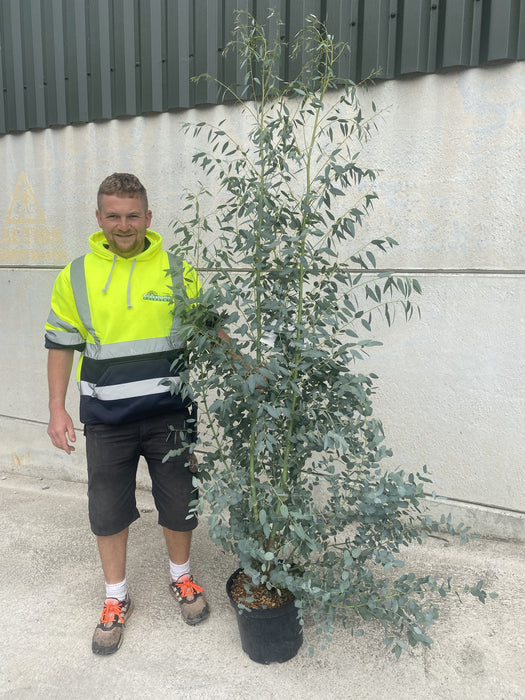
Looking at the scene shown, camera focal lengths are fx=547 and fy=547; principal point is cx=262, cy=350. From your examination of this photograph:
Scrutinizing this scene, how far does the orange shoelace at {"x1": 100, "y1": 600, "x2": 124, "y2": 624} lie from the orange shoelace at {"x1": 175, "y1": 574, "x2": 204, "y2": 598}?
30 cm

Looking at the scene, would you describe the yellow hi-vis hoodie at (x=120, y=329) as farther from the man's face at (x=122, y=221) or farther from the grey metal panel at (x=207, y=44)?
the grey metal panel at (x=207, y=44)

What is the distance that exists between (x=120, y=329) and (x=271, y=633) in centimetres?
144

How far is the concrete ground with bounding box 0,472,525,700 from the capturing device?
7.31 feet

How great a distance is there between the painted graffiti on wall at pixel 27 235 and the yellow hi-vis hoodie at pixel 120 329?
1.92 m

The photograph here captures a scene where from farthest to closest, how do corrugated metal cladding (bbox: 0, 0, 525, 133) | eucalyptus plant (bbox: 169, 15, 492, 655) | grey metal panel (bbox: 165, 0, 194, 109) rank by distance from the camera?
grey metal panel (bbox: 165, 0, 194, 109)
corrugated metal cladding (bbox: 0, 0, 525, 133)
eucalyptus plant (bbox: 169, 15, 492, 655)

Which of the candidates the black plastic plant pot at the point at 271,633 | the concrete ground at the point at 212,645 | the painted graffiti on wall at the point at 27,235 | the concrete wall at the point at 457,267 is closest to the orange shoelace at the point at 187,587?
the concrete ground at the point at 212,645

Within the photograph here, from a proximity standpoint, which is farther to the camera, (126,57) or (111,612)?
(126,57)

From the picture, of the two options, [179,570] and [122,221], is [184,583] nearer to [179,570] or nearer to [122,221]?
[179,570]

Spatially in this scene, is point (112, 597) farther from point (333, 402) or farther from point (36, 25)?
point (36, 25)

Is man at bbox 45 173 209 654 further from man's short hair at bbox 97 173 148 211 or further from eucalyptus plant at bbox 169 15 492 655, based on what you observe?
eucalyptus plant at bbox 169 15 492 655

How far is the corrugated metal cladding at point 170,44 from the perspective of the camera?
282 cm

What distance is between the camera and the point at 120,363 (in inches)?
93.6

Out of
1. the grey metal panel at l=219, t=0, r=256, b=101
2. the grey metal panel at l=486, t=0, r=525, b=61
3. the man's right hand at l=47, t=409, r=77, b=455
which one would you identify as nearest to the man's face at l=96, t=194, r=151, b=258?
the man's right hand at l=47, t=409, r=77, b=455

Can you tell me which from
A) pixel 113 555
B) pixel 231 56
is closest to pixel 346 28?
pixel 231 56
